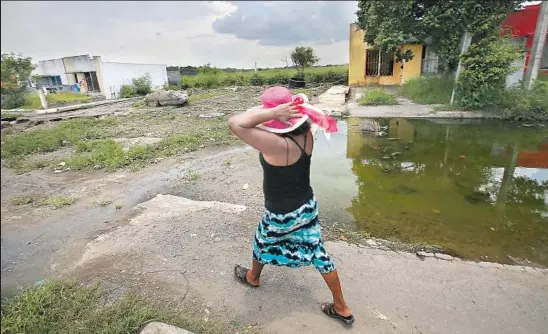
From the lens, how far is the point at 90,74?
21.9 meters

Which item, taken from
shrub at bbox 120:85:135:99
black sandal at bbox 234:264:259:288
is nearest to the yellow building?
shrub at bbox 120:85:135:99

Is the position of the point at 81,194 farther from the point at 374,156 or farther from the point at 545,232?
the point at 545,232

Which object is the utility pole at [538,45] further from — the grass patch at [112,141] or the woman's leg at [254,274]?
the woman's leg at [254,274]

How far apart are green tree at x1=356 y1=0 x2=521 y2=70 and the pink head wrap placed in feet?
31.5

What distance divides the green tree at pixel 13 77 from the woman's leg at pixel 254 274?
1.70 m

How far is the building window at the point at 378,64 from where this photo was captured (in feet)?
56.4

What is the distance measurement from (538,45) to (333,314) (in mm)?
12213

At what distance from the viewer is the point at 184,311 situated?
2201mm

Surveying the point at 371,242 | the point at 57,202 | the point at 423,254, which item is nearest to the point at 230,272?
the point at 371,242

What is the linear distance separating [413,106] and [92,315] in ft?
37.5

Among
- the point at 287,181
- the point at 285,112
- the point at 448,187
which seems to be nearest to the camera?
the point at 285,112

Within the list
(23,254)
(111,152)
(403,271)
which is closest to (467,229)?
(403,271)

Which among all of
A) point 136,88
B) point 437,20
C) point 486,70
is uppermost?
point 437,20

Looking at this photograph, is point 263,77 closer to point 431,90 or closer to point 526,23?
point 431,90
